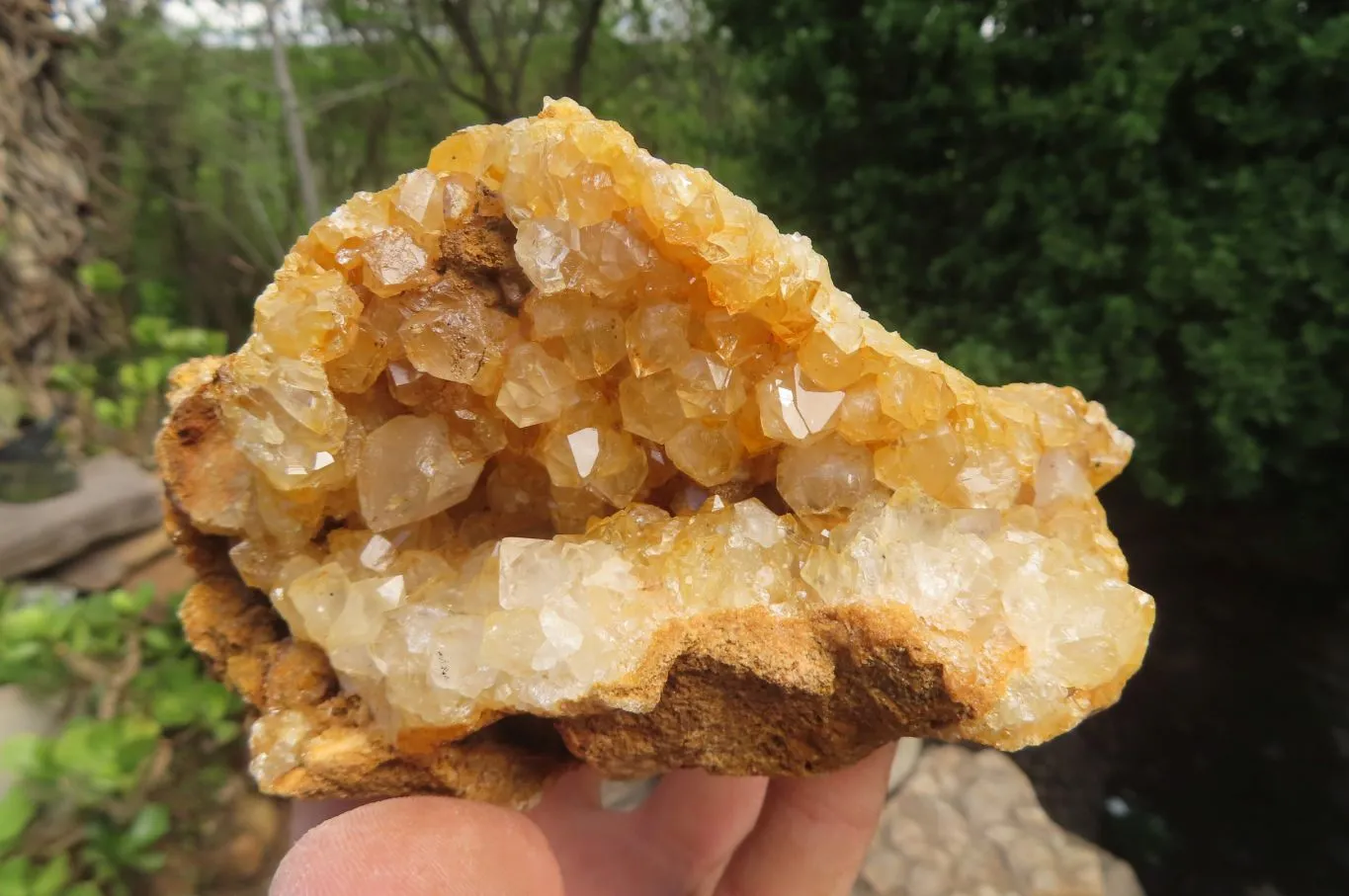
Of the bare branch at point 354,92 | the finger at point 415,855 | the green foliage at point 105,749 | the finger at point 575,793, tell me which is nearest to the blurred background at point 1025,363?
the green foliage at point 105,749

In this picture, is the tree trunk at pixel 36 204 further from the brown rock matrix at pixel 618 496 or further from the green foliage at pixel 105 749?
the brown rock matrix at pixel 618 496

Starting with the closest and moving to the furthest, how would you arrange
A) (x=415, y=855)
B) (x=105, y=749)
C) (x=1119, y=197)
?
1. (x=415, y=855)
2. (x=105, y=749)
3. (x=1119, y=197)

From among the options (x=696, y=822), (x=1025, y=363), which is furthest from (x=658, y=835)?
(x=1025, y=363)

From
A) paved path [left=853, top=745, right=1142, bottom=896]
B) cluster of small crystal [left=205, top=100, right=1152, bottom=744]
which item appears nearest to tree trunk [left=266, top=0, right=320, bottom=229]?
cluster of small crystal [left=205, top=100, right=1152, bottom=744]

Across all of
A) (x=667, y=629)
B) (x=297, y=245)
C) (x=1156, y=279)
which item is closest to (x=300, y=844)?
(x=667, y=629)

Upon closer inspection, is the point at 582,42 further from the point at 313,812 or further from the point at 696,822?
the point at 313,812
